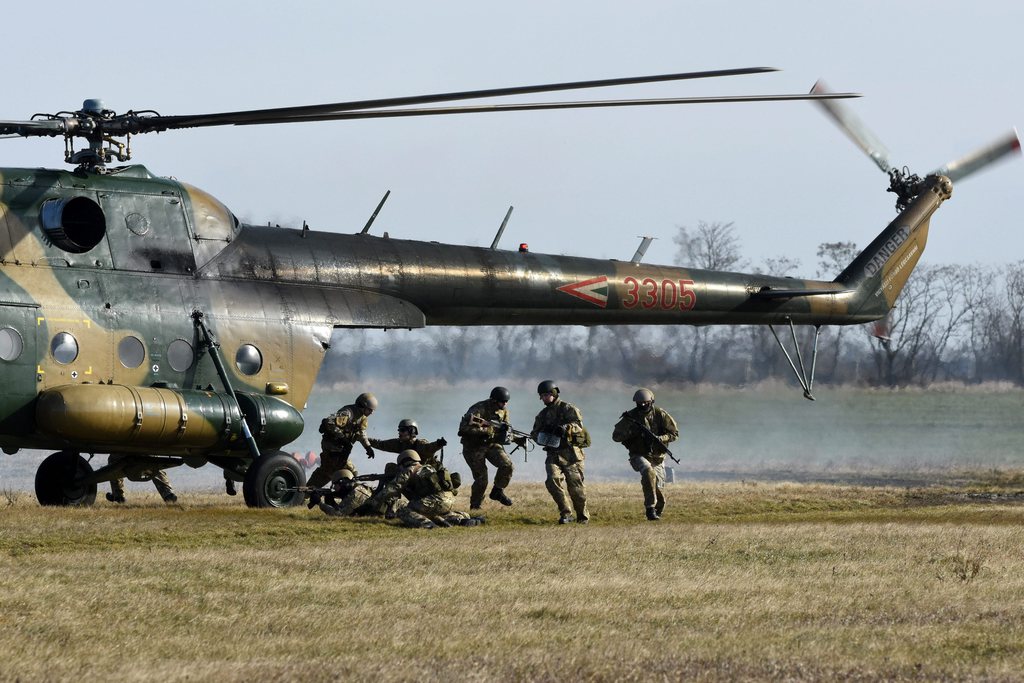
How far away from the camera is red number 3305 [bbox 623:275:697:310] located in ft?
60.6

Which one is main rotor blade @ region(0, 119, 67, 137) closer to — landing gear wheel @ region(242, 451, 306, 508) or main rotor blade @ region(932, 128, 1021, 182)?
landing gear wheel @ region(242, 451, 306, 508)

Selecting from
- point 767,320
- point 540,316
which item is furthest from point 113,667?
point 767,320

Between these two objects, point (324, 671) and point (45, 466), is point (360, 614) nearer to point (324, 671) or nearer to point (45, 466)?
point (324, 671)

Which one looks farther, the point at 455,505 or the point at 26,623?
the point at 455,505

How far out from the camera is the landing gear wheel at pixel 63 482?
15250 mm

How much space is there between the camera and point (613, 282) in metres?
18.3

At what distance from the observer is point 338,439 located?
15.5 metres

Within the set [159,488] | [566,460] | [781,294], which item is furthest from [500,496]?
[781,294]

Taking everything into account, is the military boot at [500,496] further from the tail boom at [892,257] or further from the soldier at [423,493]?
the tail boom at [892,257]


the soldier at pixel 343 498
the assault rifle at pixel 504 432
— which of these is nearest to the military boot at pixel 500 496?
the assault rifle at pixel 504 432

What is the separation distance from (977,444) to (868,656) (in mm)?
31572

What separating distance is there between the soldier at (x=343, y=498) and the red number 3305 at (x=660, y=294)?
207 inches

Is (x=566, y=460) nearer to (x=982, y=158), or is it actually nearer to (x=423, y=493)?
(x=423, y=493)

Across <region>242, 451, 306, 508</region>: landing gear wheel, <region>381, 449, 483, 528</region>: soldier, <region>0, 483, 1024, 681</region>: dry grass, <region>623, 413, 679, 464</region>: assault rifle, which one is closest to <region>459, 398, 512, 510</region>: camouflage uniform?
<region>0, 483, 1024, 681</region>: dry grass
